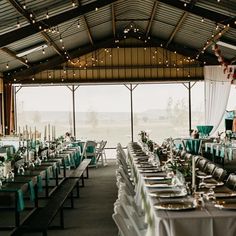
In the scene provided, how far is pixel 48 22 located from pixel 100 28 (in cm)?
470

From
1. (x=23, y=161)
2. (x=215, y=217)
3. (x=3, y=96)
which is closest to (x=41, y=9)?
(x=23, y=161)

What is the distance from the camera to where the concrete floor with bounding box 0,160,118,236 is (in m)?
6.10

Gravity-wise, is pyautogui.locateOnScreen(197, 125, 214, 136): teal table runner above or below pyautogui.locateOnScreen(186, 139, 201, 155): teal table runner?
above

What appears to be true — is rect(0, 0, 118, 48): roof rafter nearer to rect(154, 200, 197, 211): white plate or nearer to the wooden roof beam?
the wooden roof beam

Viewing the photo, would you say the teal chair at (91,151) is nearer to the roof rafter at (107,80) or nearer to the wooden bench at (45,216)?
the roof rafter at (107,80)

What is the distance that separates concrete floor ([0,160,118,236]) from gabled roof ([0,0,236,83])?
4076 mm

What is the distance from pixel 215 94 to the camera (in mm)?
17000

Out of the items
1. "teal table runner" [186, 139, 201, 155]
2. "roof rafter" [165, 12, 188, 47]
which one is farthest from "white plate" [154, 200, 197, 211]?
"teal table runner" [186, 139, 201, 155]

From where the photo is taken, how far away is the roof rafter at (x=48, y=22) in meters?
10.9

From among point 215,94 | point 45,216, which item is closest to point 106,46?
point 215,94

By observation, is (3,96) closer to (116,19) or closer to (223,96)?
(116,19)

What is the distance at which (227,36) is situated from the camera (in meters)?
14.0

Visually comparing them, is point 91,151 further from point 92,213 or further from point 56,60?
point 92,213

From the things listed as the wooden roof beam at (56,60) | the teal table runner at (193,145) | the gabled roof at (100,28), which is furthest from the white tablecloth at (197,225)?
the wooden roof beam at (56,60)
